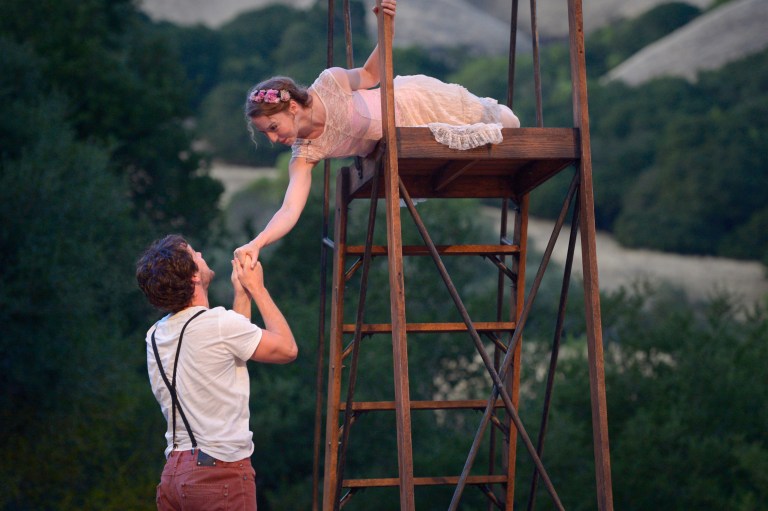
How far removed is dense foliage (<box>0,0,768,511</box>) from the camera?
49.2 feet

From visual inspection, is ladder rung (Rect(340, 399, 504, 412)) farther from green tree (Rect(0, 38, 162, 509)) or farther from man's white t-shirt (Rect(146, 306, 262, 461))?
green tree (Rect(0, 38, 162, 509))

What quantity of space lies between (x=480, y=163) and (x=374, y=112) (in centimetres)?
52

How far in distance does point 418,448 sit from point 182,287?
18.4 metres

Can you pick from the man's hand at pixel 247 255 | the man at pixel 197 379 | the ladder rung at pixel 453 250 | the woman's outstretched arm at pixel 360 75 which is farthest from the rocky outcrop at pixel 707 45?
the man at pixel 197 379

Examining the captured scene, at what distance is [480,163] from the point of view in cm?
471

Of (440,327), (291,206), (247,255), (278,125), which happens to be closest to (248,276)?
(247,255)

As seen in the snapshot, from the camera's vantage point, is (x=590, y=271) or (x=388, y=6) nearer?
(x=388, y=6)

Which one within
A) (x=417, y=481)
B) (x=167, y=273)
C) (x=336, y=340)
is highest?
(x=167, y=273)

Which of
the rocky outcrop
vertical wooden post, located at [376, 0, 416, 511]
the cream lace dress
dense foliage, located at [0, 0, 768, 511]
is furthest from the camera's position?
the rocky outcrop

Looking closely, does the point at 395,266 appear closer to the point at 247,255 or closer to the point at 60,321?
the point at 247,255

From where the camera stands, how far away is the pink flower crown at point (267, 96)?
14.0 ft

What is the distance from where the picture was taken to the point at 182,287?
3346mm

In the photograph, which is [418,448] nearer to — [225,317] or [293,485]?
[293,485]

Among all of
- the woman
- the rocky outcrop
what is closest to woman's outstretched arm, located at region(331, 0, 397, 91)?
the woman
